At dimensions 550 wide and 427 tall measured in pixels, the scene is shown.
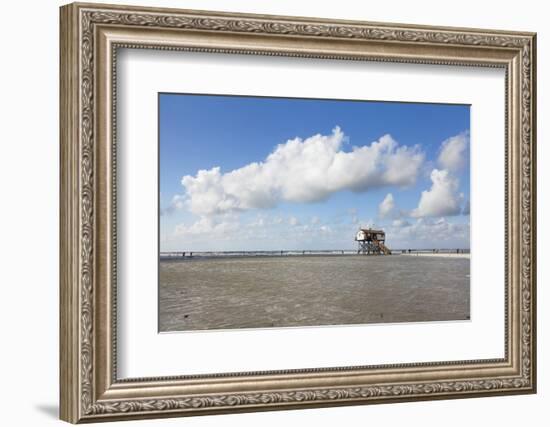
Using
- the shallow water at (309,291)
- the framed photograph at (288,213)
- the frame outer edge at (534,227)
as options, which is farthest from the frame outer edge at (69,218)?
the frame outer edge at (534,227)

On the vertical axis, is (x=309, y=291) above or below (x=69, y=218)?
below

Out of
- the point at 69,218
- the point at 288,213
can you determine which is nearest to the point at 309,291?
the point at 288,213

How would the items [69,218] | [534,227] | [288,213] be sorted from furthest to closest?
[534,227] < [288,213] < [69,218]

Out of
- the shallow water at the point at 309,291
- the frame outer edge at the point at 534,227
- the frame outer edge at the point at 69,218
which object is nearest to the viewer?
the frame outer edge at the point at 69,218

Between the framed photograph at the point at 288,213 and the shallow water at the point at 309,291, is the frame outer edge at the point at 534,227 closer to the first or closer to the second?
the framed photograph at the point at 288,213

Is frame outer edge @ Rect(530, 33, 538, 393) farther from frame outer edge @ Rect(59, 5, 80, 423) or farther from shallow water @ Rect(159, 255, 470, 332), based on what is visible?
frame outer edge @ Rect(59, 5, 80, 423)

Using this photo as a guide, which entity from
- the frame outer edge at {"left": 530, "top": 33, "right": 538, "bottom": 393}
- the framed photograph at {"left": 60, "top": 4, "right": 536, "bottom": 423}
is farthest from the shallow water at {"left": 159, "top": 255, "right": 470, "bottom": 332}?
the frame outer edge at {"left": 530, "top": 33, "right": 538, "bottom": 393}

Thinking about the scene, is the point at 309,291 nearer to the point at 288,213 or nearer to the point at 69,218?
the point at 288,213

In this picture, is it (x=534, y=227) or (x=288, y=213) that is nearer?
(x=288, y=213)
